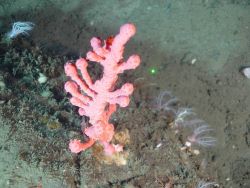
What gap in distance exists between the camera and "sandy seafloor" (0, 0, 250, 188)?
138 inches

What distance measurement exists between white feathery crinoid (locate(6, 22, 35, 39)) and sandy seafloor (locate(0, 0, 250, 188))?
4.9 inches

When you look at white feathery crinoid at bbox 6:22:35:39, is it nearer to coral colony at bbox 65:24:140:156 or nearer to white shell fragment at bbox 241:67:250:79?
coral colony at bbox 65:24:140:156

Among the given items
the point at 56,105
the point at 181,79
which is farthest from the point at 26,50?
the point at 181,79

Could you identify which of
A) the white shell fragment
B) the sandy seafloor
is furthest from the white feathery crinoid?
the white shell fragment

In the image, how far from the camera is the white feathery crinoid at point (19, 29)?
17.4ft

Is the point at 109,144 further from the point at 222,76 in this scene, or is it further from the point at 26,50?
the point at 222,76

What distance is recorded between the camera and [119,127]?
4.18 meters

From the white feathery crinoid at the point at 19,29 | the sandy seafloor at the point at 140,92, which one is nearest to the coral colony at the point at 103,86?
the sandy seafloor at the point at 140,92

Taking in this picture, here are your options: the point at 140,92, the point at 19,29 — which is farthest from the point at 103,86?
the point at 19,29

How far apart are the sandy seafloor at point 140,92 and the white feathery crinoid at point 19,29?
125 millimetres

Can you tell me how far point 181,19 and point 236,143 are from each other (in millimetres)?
2867

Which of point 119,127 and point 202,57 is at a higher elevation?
point 202,57

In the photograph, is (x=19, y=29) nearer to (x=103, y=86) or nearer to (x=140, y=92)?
(x=140, y=92)

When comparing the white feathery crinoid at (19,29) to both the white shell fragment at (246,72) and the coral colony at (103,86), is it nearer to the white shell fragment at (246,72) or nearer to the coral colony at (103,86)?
the coral colony at (103,86)
